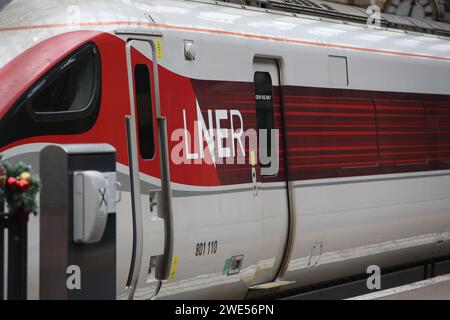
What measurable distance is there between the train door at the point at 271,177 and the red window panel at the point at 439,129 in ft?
11.1

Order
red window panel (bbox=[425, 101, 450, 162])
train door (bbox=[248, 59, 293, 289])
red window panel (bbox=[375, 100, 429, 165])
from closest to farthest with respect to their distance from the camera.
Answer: train door (bbox=[248, 59, 293, 289]) → red window panel (bbox=[375, 100, 429, 165]) → red window panel (bbox=[425, 101, 450, 162])

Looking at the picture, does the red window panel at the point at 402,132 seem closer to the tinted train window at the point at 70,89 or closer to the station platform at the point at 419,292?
the station platform at the point at 419,292

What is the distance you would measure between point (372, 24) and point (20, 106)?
21.0ft

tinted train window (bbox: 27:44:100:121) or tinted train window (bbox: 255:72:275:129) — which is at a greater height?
tinted train window (bbox: 27:44:100:121)

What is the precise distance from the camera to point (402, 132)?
1201cm

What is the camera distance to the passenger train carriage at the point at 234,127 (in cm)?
803

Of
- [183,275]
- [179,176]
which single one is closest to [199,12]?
[179,176]

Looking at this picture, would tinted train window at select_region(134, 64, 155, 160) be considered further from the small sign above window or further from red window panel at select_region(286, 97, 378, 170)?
the small sign above window

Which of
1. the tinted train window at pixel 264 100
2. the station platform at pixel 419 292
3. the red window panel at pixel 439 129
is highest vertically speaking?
the tinted train window at pixel 264 100

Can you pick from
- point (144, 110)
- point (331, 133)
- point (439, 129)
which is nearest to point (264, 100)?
point (331, 133)

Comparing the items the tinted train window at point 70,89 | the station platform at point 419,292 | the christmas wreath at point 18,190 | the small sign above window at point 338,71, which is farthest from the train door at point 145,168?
the small sign above window at point 338,71

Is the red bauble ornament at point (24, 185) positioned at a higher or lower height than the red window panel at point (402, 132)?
higher

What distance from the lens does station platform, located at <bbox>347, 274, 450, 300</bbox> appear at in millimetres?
10562

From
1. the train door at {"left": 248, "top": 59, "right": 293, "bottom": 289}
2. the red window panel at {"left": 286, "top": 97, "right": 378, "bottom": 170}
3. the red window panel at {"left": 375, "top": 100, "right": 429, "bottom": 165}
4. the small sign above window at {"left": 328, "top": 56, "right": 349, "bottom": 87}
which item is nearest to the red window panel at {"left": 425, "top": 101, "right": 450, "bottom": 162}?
the red window panel at {"left": 375, "top": 100, "right": 429, "bottom": 165}
